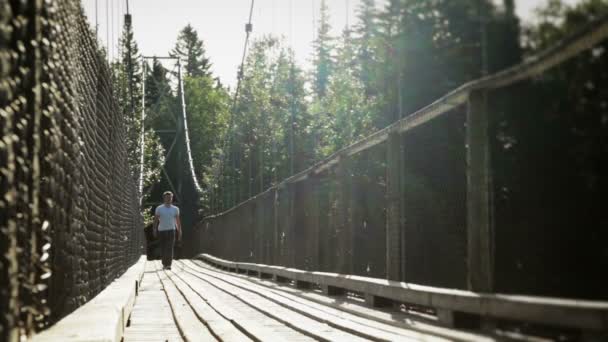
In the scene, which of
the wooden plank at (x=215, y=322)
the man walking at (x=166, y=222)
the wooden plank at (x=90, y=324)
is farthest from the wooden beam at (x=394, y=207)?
the man walking at (x=166, y=222)

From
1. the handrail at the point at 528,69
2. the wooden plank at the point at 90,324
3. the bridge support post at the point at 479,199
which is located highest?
the handrail at the point at 528,69

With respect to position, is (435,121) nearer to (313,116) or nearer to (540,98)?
(540,98)

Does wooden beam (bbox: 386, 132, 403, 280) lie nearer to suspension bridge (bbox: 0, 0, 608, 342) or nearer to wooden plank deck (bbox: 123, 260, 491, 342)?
suspension bridge (bbox: 0, 0, 608, 342)

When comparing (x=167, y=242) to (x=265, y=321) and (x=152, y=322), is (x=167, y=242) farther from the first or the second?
(x=265, y=321)

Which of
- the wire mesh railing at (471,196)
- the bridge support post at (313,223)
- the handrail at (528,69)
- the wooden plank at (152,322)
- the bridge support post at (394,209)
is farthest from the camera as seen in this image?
the bridge support post at (313,223)

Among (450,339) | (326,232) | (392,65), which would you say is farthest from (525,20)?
(326,232)

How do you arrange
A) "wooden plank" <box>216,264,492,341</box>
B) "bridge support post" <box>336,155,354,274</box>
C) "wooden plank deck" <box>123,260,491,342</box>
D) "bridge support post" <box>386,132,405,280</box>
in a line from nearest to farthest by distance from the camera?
"wooden plank" <box>216,264,492,341</box> → "wooden plank deck" <box>123,260,491,342</box> → "bridge support post" <box>386,132,405,280</box> → "bridge support post" <box>336,155,354,274</box>

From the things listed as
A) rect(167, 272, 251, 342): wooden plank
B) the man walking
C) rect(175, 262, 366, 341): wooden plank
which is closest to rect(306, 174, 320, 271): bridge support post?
rect(175, 262, 366, 341): wooden plank

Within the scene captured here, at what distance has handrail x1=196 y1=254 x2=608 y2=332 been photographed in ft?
6.27

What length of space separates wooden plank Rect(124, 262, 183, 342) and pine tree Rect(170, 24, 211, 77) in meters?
72.5

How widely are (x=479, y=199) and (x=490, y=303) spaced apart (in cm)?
63

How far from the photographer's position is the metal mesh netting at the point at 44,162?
1932 millimetres

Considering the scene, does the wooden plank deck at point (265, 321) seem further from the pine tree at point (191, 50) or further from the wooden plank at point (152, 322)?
the pine tree at point (191, 50)

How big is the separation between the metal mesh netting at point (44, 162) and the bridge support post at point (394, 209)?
57.2 inches
